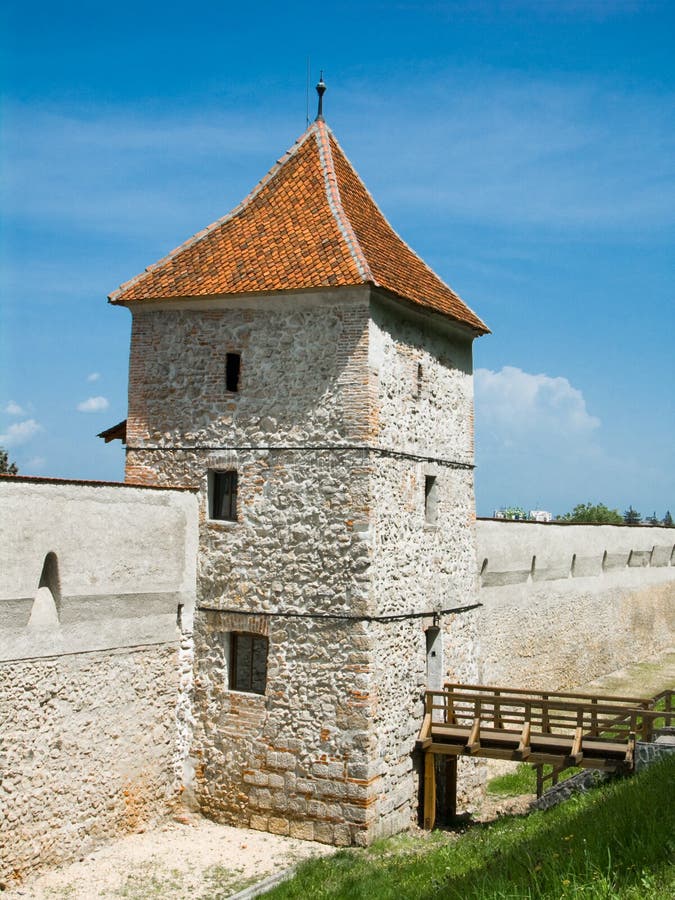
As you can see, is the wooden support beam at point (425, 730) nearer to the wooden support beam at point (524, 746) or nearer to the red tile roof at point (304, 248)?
the wooden support beam at point (524, 746)

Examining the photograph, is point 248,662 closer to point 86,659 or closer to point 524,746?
point 86,659

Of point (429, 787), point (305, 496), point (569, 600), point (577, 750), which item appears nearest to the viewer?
point (577, 750)

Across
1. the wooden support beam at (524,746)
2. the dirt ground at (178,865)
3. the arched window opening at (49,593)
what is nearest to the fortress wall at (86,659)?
the arched window opening at (49,593)

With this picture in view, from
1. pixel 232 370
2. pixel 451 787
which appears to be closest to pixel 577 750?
pixel 451 787

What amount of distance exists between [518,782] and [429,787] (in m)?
3.37

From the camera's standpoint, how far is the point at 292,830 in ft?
44.8

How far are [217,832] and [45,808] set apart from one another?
277 centimetres

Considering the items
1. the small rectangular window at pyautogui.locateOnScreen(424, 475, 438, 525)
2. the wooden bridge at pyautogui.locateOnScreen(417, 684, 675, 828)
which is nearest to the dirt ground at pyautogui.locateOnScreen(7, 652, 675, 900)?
the wooden bridge at pyautogui.locateOnScreen(417, 684, 675, 828)

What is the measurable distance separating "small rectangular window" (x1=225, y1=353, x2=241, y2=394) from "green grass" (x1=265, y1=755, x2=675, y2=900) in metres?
6.59

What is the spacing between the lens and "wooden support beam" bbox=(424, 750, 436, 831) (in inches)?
567

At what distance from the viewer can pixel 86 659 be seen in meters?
12.7

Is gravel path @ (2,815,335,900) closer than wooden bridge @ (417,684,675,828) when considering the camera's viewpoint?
Yes

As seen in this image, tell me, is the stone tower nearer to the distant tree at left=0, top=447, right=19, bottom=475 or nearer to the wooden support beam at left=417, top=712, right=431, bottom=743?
the wooden support beam at left=417, top=712, right=431, bottom=743

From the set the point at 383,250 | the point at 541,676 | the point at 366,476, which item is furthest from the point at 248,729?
the point at 541,676
